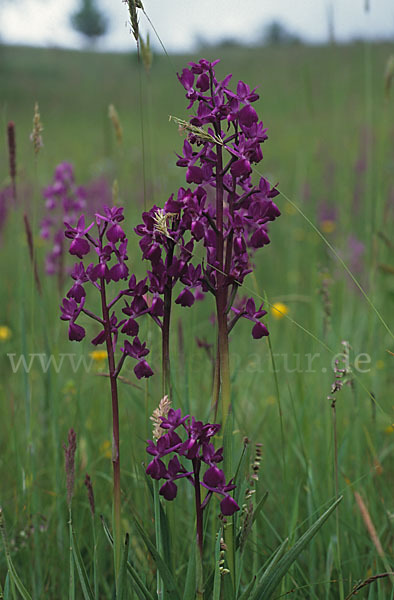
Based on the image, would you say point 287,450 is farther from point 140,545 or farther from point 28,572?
point 28,572

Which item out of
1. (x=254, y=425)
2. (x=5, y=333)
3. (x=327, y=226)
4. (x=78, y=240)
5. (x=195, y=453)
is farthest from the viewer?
(x=327, y=226)

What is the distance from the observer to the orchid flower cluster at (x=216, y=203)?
1105 mm

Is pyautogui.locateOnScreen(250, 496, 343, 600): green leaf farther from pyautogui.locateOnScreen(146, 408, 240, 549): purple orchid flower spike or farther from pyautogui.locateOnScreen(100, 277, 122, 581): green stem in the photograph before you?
pyautogui.locateOnScreen(100, 277, 122, 581): green stem

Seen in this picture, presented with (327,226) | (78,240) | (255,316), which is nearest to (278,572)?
(255,316)

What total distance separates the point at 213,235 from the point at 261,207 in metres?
0.11

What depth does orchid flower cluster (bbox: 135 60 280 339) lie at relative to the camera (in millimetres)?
1105

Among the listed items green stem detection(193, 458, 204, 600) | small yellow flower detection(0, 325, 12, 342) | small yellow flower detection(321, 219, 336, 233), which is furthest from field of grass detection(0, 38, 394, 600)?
small yellow flower detection(321, 219, 336, 233)

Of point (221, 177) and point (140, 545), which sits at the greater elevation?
point (221, 177)

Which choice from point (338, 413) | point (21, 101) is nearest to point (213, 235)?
point (338, 413)

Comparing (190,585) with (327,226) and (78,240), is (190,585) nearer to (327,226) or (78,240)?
(78,240)

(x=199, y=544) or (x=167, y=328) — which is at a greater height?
(x=167, y=328)

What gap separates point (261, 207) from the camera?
116 cm

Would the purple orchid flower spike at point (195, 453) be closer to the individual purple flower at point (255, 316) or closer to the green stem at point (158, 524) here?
the green stem at point (158, 524)

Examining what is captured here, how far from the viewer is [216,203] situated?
3.73 feet
